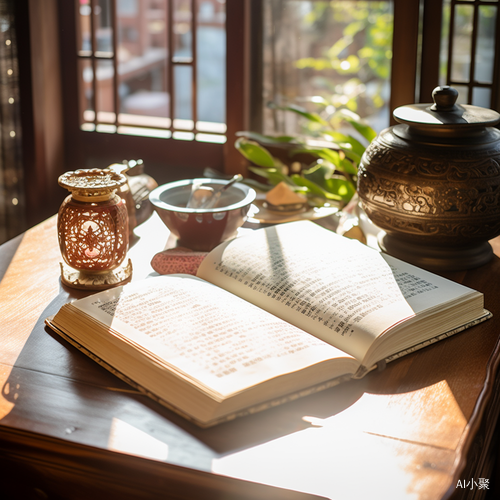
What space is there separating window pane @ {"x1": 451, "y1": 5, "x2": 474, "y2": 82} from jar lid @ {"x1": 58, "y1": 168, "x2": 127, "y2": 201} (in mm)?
1051

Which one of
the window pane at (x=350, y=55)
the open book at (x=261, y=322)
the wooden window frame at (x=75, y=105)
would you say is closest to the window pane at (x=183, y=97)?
the wooden window frame at (x=75, y=105)

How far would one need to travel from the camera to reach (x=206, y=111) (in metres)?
2.37

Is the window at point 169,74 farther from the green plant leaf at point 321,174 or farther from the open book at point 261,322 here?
the open book at point 261,322

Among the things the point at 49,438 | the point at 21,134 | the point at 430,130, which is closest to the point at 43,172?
the point at 21,134

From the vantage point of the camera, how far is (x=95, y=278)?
0.93 m

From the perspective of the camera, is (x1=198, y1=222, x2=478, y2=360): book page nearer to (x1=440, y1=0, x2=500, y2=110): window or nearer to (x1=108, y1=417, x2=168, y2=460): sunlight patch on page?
(x1=108, y1=417, x2=168, y2=460): sunlight patch on page

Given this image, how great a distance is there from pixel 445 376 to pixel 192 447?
31 cm

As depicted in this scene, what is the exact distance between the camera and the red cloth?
0.95 m

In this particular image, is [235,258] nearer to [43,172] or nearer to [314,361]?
[314,361]

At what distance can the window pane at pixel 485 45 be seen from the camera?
150 cm

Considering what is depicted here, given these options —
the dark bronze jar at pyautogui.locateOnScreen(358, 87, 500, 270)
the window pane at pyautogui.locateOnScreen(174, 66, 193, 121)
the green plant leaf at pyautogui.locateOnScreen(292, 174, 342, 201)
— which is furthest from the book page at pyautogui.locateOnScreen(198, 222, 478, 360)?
the window pane at pyautogui.locateOnScreen(174, 66, 193, 121)

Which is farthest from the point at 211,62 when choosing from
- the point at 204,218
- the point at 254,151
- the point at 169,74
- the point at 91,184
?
the point at 91,184

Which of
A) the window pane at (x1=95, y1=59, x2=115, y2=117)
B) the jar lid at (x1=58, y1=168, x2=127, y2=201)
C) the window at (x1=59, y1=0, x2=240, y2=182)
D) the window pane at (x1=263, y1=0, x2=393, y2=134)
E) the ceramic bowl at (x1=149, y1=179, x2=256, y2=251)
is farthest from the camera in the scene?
the window pane at (x1=263, y1=0, x2=393, y2=134)

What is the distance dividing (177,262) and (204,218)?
10 centimetres
